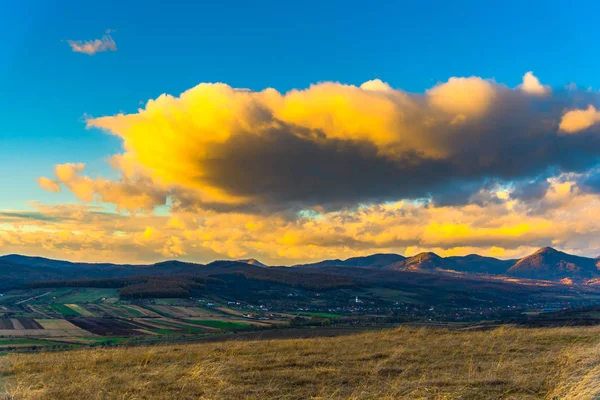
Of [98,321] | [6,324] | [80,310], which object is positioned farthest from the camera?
[80,310]

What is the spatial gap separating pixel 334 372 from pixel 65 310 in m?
163

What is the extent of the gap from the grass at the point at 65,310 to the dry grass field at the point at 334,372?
139 meters

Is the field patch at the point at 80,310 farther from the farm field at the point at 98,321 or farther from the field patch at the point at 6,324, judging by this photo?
the field patch at the point at 6,324

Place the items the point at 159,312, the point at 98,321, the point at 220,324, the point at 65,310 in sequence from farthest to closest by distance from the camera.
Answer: the point at 159,312 → the point at 65,310 → the point at 220,324 → the point at 98,321

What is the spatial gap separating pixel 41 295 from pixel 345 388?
224863mm

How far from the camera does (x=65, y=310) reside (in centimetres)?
14900

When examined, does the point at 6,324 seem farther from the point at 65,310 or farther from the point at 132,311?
the point at 132,311

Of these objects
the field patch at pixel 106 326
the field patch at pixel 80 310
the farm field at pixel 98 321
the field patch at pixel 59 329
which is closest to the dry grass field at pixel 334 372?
the farm field at pixel 98 321

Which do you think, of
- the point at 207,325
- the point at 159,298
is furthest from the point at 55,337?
the point at 159,298

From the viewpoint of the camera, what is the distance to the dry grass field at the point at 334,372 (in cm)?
1142

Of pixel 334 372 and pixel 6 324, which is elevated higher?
pixel 334 372

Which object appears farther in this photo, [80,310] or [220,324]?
[80,310]

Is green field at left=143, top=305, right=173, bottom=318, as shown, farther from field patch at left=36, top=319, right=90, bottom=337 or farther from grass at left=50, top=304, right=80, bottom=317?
field patch at left=36, top=319, right=90, bottom=337

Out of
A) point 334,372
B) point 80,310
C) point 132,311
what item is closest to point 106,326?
point 132,311
